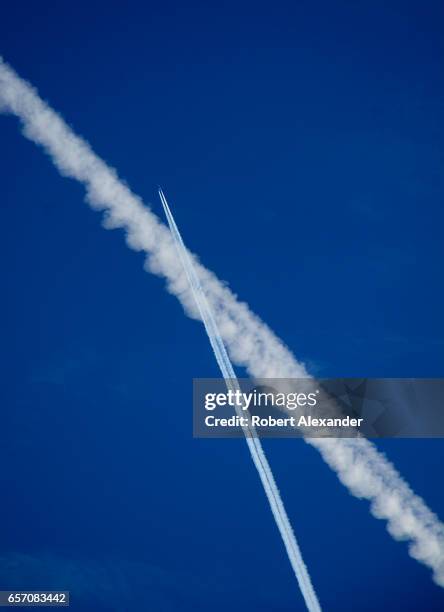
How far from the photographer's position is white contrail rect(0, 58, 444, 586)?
238 centimetres

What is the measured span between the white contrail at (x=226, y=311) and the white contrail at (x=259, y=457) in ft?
0.09

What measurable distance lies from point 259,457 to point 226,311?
0.63 m

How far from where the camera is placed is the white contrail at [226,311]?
7.80 feet

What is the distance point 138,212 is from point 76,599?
1670 mm

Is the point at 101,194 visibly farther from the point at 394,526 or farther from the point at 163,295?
the point at 394,526

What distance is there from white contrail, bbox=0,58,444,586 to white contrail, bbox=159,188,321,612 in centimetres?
3

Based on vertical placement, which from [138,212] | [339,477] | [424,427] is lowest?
[339,477]

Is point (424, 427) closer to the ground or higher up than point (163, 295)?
closer to the ground

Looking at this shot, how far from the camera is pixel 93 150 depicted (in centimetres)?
244

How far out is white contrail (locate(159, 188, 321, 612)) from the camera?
2.40m

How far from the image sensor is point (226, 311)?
2414 millimetres

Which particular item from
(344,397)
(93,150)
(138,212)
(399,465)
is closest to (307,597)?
(399,465)

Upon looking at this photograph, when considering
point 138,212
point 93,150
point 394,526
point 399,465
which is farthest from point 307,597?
point 93,150

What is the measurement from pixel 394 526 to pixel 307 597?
0.48 m
